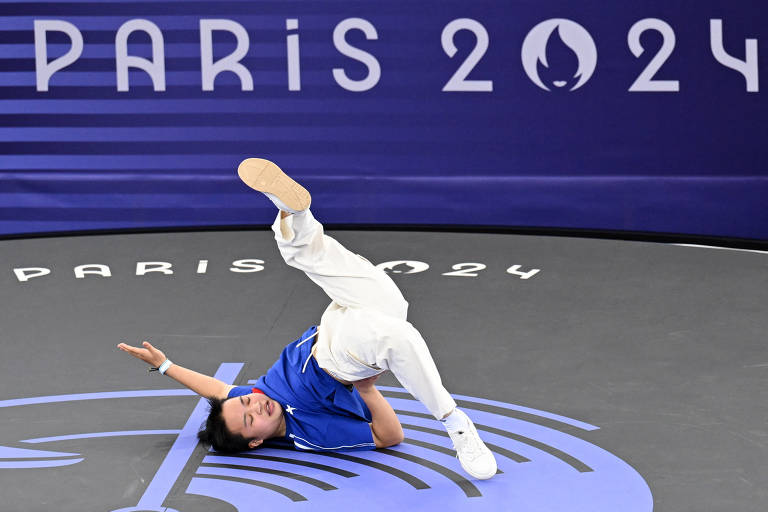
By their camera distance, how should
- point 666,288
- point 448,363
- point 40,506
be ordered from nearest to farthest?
point 40,506 < point 448,363 < point 666,288

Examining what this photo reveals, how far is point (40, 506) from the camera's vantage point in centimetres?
337

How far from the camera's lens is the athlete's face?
12.1ft

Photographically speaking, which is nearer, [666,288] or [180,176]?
[666,288]

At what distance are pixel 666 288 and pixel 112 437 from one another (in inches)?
109

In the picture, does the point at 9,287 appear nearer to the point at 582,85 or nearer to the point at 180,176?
the point at 180,176

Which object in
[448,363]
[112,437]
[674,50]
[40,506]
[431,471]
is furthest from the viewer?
[674,50]

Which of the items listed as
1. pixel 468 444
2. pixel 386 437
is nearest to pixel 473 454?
pixel 468 444

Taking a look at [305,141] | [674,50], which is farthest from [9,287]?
[674,50]

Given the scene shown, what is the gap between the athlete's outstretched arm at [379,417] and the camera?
12.3 feet

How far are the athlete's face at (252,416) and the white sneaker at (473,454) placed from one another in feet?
1.85

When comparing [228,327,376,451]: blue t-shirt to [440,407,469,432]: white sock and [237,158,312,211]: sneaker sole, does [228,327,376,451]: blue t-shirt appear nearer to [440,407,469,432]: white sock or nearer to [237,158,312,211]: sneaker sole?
A: [440,407,469,432]: white sock

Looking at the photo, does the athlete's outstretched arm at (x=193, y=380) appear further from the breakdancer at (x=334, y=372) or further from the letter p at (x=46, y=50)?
the letter p at (x=46, y=50)

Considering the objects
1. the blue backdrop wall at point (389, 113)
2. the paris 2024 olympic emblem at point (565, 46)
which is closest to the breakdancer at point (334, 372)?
the blue backdrop wall at point (389, 113)

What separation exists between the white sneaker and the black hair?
0.65 m
